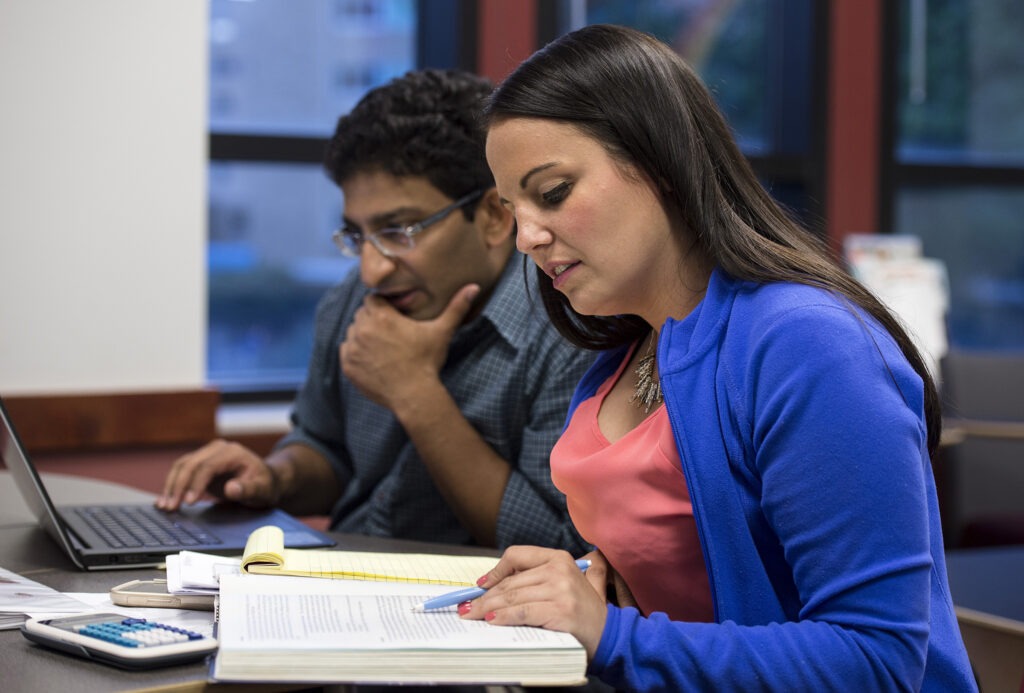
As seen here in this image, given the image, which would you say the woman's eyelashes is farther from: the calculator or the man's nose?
the man's nose

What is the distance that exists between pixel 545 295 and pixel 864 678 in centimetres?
61

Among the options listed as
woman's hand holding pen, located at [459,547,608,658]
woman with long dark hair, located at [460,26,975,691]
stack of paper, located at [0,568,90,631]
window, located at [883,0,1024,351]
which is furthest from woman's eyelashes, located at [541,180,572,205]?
window, located at [883,0,1024,351]

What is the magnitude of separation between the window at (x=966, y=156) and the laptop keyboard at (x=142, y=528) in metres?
3.25

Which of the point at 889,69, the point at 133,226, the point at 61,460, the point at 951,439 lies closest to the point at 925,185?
the point at 889,69

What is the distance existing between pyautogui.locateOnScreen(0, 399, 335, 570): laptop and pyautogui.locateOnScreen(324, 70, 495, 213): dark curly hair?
0.56 m

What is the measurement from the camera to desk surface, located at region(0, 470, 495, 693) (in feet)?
2.77

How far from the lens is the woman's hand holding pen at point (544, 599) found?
0.89 metres

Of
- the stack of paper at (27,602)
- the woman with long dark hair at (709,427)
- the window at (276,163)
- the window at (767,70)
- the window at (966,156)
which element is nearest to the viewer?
the woman with long dark hair at (709,427)

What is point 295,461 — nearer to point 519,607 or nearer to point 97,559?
point 97,559

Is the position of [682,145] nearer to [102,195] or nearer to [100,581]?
[100,581]

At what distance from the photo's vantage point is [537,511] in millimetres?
1505

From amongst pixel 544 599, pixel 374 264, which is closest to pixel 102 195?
pixel 374 264

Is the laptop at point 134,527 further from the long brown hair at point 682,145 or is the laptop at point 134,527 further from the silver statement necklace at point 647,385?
the long brown hair at point 682,145

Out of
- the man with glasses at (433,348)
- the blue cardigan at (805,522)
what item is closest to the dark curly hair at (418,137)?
the man with glasses at (433,348)
